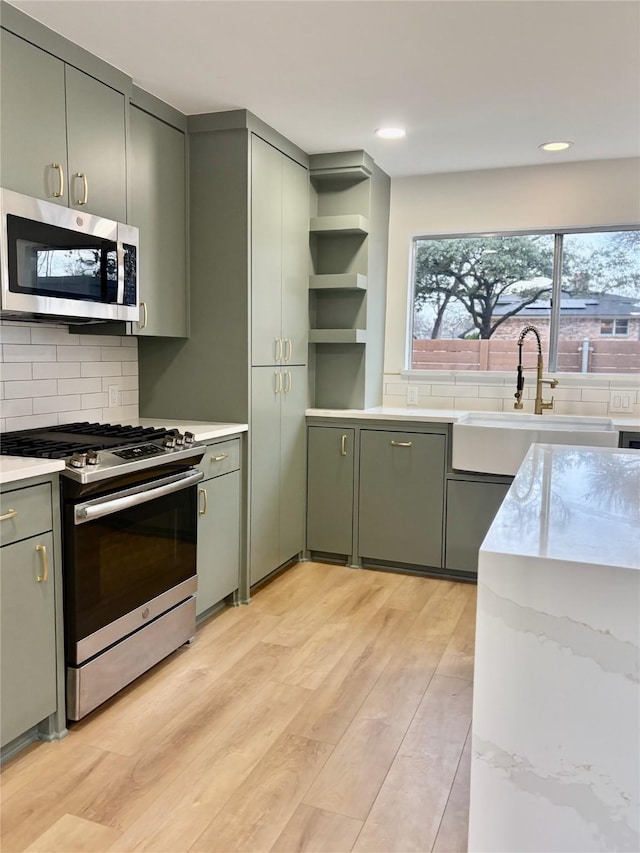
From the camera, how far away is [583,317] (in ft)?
13.2

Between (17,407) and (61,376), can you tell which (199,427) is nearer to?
(61,376)

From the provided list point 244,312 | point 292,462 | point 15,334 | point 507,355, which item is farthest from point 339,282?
point 15,334

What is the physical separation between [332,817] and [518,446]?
2.15m

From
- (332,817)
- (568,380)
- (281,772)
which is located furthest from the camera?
(568,380)

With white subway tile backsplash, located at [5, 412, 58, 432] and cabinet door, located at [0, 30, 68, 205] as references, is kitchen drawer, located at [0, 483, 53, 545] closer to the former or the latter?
white subway tile backsplash, located at [5, 412, 58, 432]

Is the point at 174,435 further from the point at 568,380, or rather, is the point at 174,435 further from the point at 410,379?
the point at 568,380

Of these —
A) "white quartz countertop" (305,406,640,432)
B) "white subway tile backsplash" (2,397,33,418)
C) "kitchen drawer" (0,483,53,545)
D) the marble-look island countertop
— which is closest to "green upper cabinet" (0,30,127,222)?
"white subway tile backsplash" (2,397,33,418)

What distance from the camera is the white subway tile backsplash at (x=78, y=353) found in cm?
286

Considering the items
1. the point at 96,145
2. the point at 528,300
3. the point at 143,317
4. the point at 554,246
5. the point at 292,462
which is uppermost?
the point at 96,145

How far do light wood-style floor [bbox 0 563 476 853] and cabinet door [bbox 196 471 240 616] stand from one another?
0.17 meters

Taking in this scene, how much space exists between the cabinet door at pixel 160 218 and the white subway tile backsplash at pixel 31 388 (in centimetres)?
43

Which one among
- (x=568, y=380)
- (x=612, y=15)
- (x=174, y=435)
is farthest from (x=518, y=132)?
(x=174, y=435)

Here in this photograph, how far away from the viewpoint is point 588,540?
1295mm

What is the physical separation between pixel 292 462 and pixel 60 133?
2.03 m
